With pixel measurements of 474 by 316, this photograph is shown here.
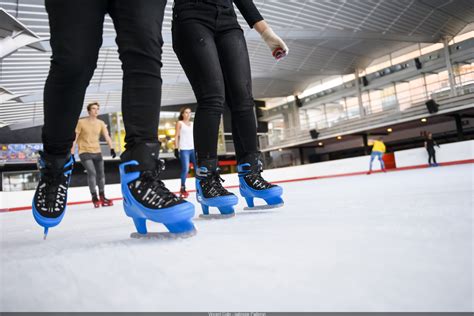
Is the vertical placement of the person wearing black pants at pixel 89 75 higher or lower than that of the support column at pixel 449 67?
lower

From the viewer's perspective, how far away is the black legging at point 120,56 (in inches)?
37.6

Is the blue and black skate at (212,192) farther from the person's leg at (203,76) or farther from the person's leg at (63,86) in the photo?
the person's leg at (63,86)

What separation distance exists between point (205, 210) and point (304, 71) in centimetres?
1729

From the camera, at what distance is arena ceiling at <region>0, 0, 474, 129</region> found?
10.2 meters

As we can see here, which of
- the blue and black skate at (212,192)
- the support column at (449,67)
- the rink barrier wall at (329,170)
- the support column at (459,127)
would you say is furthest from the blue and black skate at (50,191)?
the support column at (449,67)

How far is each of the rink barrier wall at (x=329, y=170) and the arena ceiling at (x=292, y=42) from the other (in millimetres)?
3145

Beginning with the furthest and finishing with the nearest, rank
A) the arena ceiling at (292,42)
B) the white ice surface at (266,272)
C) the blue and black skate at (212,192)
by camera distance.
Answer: the arena ceiling at (292,42) < the blue and black skate at (212,192) < the white ice surface at (266,272)

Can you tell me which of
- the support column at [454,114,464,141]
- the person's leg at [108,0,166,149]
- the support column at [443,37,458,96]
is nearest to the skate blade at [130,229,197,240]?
the person's leg at [108,0,166,149]

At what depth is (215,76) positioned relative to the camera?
55.7 inches

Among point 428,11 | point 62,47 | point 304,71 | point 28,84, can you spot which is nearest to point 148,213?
point 62,47

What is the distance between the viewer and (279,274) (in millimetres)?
477

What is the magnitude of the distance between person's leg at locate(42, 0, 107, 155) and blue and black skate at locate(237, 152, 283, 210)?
2.43ft

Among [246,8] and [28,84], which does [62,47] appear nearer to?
[246,8]

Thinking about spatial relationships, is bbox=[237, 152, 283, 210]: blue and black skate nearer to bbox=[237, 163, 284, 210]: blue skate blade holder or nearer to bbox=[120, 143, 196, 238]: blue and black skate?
bbox=[237, 163, 284, 210]: blue skate blade holder
